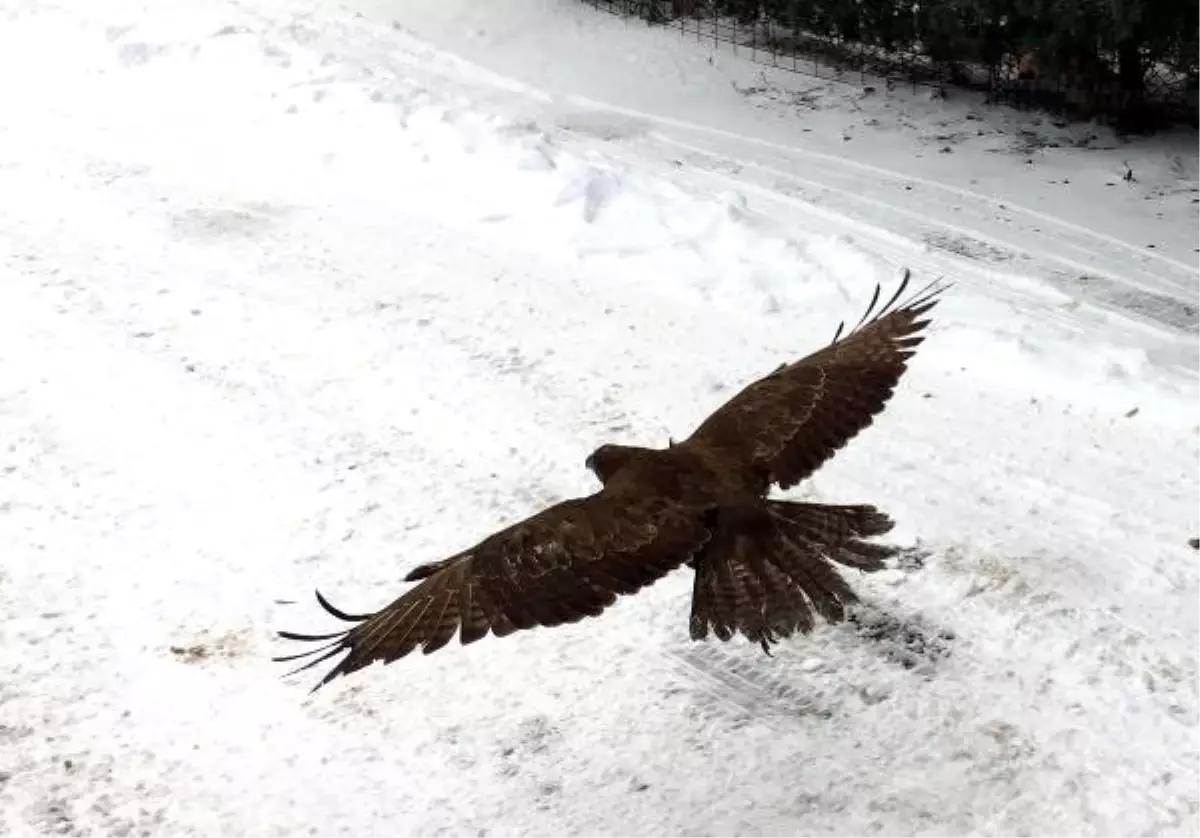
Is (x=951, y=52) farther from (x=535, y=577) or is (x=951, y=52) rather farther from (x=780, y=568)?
(x=535, y=577)

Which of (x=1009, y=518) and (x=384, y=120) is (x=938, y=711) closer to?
(x=1009, y=518)

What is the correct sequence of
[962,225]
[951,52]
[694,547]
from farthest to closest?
[951,52]
[962,225]
[694,547]

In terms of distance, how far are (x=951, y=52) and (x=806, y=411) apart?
7.44 m

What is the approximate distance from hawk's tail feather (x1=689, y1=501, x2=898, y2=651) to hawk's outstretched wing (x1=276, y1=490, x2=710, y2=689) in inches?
3.9

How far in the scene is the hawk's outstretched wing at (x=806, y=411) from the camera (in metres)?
3.94

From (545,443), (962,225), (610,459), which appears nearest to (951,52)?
(962,225)

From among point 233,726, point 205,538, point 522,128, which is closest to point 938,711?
point 233,726

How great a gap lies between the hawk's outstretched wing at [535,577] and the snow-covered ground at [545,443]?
92 cm

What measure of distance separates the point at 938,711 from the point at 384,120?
636cm

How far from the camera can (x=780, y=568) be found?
3.48 metres

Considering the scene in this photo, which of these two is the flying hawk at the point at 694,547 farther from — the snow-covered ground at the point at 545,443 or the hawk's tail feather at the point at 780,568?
the snow-covered ground at the point at 545,443

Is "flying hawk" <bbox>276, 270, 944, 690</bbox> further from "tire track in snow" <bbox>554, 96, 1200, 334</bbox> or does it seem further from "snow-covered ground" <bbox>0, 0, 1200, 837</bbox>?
"tire track in snow" <bbox>554, 96, 1200, 334</bbox>

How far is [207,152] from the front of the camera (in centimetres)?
909

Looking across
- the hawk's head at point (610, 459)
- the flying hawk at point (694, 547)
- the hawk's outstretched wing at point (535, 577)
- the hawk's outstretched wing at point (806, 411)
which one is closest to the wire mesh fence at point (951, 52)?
the hawk's outstretched wing at point (806, 411)
